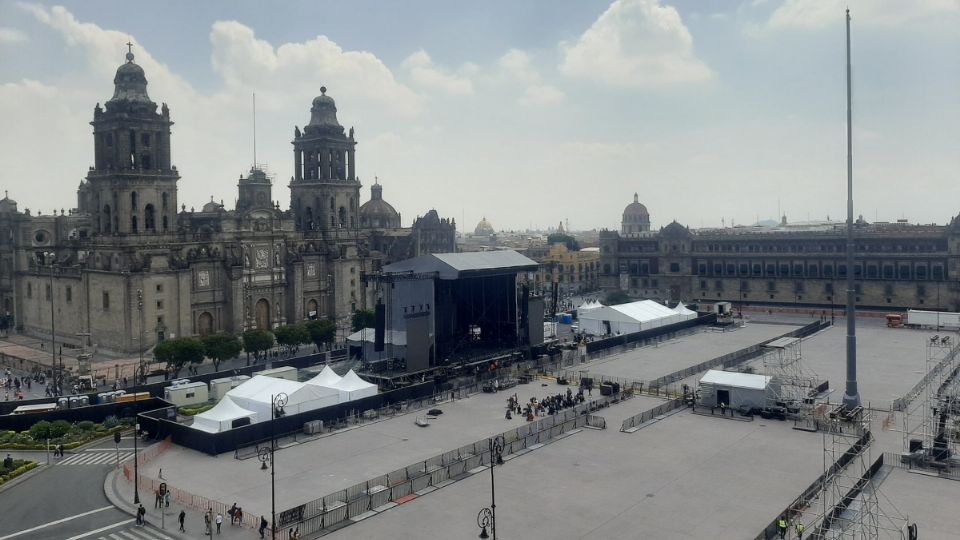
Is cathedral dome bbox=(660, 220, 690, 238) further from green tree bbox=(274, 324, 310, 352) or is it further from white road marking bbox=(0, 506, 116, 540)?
white road marking bbox=(0, 506, 116, 540)

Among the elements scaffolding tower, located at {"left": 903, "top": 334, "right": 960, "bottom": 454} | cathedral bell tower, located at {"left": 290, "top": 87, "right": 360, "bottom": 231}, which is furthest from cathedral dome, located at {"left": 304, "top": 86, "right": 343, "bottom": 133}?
scaffolding tower, located at {"left": 903, "top": 334, "right": 960, "bottom": 454}

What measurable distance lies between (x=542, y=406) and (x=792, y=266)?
74.1 metres

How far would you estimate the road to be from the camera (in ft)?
97.7

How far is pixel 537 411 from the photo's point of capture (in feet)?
153

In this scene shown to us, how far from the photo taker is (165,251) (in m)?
73.2

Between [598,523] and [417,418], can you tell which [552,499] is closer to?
[598,523]

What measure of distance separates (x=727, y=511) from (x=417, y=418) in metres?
20.8

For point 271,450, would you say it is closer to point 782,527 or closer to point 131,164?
point 782,527

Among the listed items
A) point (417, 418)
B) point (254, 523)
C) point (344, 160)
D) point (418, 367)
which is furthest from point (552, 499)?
point (344, 160)

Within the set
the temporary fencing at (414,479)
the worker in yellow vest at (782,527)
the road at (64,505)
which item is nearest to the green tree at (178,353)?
the road at (64,505)

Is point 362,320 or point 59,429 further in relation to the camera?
point 362,320

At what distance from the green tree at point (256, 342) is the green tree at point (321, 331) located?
13.3 ft

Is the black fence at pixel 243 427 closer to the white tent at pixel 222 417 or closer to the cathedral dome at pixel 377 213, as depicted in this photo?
the white tent at pixel 222 417

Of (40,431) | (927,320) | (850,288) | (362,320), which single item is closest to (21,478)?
(40,431)
